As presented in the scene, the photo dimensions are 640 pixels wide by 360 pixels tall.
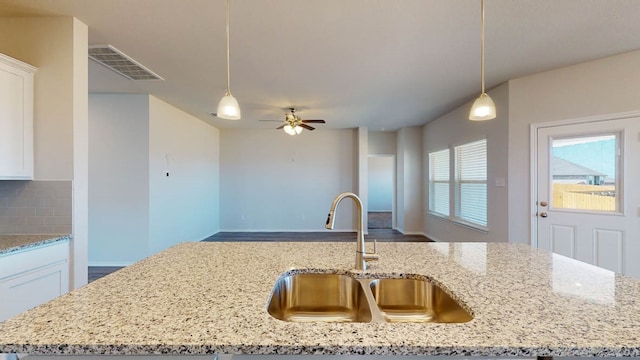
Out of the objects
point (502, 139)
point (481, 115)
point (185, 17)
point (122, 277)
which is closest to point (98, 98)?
point (185, 17)

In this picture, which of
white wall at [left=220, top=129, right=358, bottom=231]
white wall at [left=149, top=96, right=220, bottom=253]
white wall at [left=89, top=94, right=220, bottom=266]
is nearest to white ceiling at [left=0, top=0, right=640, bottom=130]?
white wall at [left=89, top=94, right=220, bottom=266]

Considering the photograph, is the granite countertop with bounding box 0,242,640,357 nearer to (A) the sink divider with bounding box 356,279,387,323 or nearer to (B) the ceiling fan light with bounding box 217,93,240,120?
(A) the sink divider with bounding box 356,279,387,323

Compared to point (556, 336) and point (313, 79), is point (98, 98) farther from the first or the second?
point (556, 336)

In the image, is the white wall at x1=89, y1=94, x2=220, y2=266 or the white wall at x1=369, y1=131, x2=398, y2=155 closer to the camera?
the white wall at x1=89, y1=94, x2=220, y2=266

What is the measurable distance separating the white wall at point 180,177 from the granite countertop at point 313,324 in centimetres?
339

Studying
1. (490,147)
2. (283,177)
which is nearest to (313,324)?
(490,147)

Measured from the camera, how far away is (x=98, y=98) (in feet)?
13.1

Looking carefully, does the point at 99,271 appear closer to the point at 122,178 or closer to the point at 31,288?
the point at 122,178

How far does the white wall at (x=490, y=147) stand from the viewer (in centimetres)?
368

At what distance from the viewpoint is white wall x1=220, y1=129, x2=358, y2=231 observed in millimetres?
6773

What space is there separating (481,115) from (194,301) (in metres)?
1.94

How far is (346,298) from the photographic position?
1286 millimetres

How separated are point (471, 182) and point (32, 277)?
5375 mm

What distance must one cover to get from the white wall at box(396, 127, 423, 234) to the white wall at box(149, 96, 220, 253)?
181 inches
